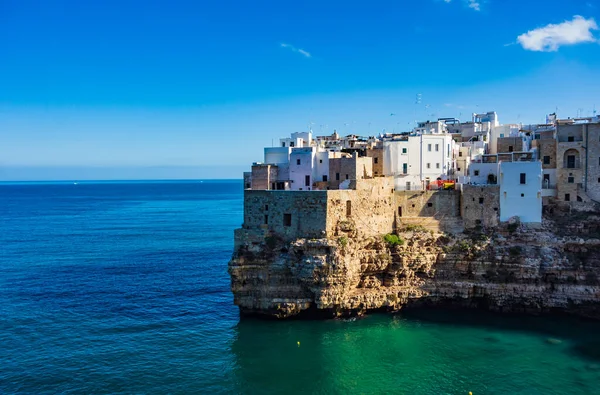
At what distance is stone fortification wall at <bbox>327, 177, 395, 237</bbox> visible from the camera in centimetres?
3803

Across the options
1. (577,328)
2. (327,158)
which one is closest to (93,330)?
(327,158)

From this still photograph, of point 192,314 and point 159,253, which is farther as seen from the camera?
point 159,253

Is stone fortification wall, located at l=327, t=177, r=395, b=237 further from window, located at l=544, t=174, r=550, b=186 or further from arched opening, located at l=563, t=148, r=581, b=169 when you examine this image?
arched opening, located at l=563, t=148, r=581, b=169

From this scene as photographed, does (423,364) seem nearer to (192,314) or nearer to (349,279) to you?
(349,279)

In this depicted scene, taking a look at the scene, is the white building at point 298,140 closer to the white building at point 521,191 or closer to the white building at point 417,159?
the white building at point 417,159

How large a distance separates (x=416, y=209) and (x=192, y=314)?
830 inches

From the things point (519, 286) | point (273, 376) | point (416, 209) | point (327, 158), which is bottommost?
point (273, 376)

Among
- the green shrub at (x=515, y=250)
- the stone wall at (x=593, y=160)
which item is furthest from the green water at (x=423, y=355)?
the stone wall at (x=593, y=160)

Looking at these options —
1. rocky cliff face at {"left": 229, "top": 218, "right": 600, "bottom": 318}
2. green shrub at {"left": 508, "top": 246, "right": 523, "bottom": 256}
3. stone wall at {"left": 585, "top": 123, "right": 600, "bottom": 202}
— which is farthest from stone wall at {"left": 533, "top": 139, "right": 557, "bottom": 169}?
green shrub at {"left": 508, "top": 246, "right": 523, "bottom": 256}

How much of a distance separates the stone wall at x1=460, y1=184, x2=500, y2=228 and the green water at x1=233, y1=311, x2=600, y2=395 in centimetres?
786

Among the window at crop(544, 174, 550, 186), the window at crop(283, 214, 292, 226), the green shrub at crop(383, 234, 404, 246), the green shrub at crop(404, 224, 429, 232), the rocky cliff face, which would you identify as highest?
the window at crop(544, 174, 550, 186)

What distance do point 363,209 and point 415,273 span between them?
6.67 metres

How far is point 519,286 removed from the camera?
39031 mm

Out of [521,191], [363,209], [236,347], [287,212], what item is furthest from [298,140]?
[236,347]
